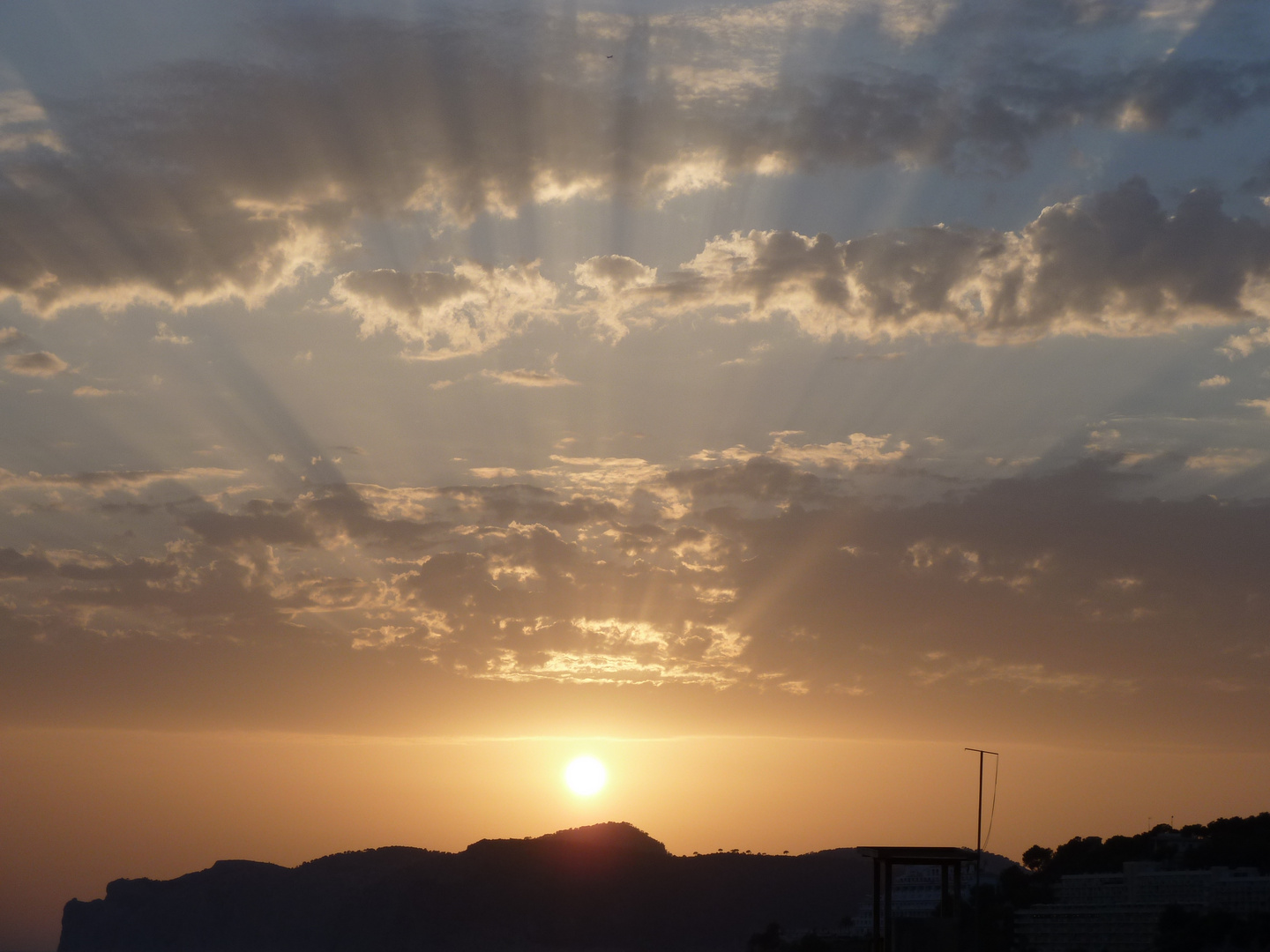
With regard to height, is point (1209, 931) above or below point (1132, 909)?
below

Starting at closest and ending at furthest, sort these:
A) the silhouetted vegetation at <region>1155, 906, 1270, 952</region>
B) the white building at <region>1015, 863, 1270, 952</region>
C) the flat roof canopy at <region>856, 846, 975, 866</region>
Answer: the flat roof canopy at <region>856, 846, 975, 866</region>, the silhouetted vegetation at <region>1155, 906, 1270, 952</region>, the white building at <region>1015, 863, 1270, 952</region>

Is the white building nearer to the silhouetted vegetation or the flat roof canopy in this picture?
the silhouetted vegetation

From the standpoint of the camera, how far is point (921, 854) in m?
36.8

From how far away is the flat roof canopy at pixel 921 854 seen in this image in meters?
36.3

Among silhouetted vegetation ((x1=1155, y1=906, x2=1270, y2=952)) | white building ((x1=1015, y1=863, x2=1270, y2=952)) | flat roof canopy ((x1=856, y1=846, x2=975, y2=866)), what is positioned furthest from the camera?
white building ((x1=1015, y1=863, x2=1270, y2=952))

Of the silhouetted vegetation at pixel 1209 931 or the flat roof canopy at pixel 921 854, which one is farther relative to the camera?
the silhouetted vegetation at pixel 1209 931

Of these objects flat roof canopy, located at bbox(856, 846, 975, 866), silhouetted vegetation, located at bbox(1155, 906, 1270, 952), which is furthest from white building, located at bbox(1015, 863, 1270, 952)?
flat roof canopy, located at bbox(856, 846, 975, 866)

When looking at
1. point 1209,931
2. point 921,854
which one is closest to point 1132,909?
point 1209,931

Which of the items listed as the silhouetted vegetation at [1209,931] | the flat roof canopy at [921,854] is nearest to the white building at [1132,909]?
the silhouetted vegetation at [1209,931]

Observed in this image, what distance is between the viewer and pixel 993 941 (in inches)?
3433

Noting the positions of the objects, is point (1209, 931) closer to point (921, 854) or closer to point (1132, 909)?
point (1132, 909)

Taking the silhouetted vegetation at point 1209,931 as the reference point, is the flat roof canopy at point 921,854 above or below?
above

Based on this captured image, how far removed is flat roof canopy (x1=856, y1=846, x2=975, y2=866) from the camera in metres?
36.3

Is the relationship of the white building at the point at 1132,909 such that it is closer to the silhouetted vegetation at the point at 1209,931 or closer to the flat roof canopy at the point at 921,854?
the silhouetted vegetation at the point at 1209,931
